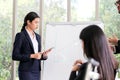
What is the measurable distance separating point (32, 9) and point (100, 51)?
267 centimetres

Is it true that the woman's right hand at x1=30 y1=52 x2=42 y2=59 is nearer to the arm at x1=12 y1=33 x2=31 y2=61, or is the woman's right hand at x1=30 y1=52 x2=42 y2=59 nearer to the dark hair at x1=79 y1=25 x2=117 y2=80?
the arm at x1=12 y1=33 x2=31 y2=61

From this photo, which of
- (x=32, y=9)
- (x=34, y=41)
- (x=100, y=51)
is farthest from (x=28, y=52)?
(x=100, y=51)

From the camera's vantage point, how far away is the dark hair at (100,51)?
1751 millimetres

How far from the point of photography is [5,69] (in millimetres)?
4270

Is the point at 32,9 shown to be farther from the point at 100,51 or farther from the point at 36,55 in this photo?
the point at 100,51

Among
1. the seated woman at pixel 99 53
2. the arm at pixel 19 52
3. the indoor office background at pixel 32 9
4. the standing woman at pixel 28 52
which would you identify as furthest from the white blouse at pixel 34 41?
the seated woman at pixel 99 53

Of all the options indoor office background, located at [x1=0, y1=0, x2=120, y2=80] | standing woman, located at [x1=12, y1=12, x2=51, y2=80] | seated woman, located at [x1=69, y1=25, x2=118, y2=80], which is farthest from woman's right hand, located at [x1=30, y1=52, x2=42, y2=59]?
seated woman, located at [x1=69, y1=25, x2=118, y2=80]

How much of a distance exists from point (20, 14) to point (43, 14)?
1.17ft

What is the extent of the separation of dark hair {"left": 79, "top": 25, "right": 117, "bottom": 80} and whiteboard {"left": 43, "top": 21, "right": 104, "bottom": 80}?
1.76 meters

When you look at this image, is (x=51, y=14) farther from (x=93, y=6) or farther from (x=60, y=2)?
(x=93, y=6)

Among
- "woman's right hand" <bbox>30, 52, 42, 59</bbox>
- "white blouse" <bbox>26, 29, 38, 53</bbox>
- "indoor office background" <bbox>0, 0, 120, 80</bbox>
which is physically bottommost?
"woman's right hand" <bbox>30, 52, 42, 59</bbox>

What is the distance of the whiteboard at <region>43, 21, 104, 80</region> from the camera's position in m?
3.64

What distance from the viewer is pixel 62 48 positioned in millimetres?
3709

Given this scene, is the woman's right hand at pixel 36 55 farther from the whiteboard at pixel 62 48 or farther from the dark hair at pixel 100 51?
the dark hair at pixel 100 51
